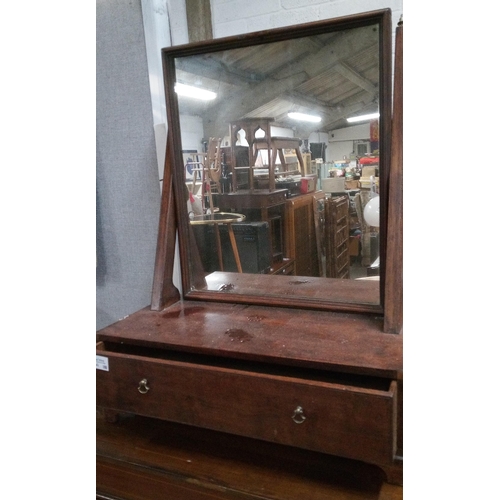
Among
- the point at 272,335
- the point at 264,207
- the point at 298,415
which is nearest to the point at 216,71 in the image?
the point at 264,207

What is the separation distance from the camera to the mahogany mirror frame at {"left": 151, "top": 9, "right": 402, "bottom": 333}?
692 millimetres

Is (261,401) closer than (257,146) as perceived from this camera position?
Yes

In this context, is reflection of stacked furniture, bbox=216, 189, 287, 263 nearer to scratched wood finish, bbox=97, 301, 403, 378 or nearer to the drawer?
scratched wood finish, bbox=97, 301, 403, 378

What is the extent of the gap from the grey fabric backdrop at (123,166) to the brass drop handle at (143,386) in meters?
0.37

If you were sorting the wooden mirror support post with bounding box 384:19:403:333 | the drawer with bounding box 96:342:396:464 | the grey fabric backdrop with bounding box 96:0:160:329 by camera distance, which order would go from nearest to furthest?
the drawer with bounding box 96:342:396:464
the wooden mirror support post with bounding box 384:19:403:333
the grey fabric backdrop with bounding box 96:0:160:329

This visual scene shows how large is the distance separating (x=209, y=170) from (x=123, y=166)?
263mm

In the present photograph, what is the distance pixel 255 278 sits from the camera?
0.88 metres

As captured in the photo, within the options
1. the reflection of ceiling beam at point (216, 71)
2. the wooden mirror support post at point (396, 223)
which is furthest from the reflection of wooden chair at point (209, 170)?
the wooden mirror support post at point (396, 223)

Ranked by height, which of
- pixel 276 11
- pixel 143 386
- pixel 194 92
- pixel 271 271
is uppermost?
pixel 276 11

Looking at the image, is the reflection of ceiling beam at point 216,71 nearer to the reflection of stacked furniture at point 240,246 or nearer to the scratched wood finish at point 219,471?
the reflection of stacked furniture at point 240,246

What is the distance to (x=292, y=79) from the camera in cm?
79

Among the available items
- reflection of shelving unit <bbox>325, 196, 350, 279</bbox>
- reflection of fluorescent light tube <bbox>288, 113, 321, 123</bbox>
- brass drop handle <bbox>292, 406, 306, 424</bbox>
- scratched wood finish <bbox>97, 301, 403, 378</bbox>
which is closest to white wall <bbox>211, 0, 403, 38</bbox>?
reflection of fluorescent light tube <bbox>288, 113, 321, 123</bbox>

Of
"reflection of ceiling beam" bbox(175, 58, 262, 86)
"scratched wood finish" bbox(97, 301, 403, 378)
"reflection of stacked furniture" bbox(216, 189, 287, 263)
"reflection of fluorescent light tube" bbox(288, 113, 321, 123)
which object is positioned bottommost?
"scratched wood finish" bbox(97, 301, 403, 378)

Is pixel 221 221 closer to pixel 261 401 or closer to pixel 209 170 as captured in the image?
pixel 209 170
